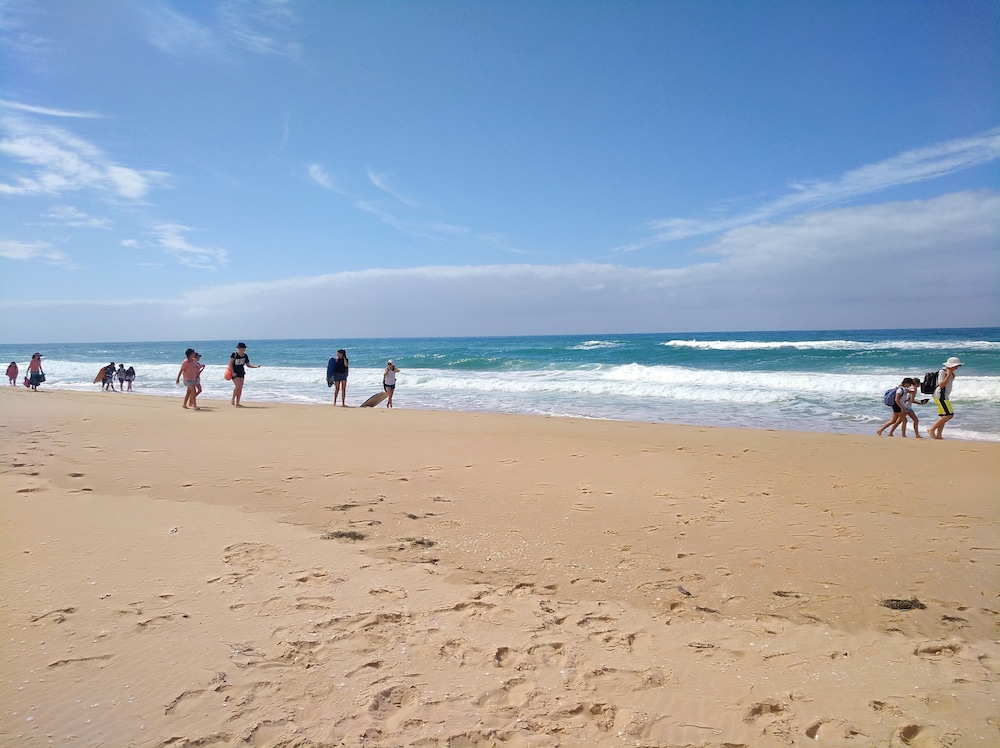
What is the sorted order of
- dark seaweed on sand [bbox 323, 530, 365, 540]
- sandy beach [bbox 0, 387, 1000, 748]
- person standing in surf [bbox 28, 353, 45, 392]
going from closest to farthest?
sandy beach [bbox 0, 387, 1000, 748]
dark seaweed on sand [bbox 323, 530, 365, 540]
person standing in surf [bbox 28, 353, 45, 392]

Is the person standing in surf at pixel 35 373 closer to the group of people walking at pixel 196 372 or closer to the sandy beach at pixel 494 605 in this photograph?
the group of people walking at pixel 196 372

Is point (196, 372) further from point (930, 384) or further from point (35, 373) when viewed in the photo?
point (930, 384)

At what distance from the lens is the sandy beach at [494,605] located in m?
2.60

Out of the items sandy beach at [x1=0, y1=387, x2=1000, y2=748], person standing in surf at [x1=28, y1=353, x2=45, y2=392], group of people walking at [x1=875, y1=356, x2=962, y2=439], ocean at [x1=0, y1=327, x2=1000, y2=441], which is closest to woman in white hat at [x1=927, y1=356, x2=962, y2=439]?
group of people walking at [x1=875, y1=356, x2=962, y2=439]

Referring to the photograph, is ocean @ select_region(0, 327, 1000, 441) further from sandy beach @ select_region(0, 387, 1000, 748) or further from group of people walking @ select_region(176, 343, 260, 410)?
sandy beach @ select_region(0, 387, 1000, 748)

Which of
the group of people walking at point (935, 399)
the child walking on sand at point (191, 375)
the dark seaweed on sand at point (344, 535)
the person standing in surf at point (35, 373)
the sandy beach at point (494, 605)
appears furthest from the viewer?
the person standing in surf at point (35, 373)

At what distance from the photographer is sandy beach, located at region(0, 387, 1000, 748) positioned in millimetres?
2598

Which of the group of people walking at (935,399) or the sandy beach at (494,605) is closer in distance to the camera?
the sandy beach at (494,605)

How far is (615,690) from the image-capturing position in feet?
9.20

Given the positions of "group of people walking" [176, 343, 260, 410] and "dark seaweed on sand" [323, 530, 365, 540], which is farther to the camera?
"group of people walking" [176, 343, 260, 410]

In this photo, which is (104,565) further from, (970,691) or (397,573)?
(970,691)

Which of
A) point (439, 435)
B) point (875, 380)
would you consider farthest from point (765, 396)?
point (439, 435)

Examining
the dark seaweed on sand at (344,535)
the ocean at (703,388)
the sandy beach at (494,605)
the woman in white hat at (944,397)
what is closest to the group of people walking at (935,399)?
the woman in white hat at (944,397)

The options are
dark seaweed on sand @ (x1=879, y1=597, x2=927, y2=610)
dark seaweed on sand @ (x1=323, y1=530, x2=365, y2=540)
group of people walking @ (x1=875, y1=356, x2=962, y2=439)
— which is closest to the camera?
dark seaweed on sand @ (x1=879, y1=597, x2=927, y2=610)
